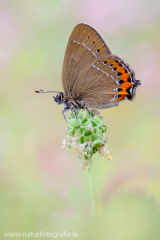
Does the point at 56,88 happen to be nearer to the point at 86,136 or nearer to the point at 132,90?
the point at 132,90

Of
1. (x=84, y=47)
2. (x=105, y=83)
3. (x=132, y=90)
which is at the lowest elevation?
(x=132, y=90)

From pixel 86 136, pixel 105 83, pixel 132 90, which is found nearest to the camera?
pixel 86 136

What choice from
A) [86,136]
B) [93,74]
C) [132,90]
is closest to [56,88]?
[93,74]

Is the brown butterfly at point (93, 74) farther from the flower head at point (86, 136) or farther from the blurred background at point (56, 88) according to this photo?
the blurred background at point (56, 88)

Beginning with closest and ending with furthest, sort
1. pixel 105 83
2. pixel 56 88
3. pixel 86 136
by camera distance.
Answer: pixel 86 136
pixel 105 83
pixel 56 88

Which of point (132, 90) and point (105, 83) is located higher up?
point (105, 83)

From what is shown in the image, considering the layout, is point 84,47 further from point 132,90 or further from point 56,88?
point 56,88

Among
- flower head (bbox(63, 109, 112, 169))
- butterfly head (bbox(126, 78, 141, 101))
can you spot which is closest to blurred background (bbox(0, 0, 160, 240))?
flower head (bbox(63, 109, 112, 169))

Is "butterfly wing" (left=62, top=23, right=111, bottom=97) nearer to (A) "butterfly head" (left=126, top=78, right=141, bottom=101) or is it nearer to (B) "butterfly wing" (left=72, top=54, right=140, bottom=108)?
(B) "butterfly wing" (left=72, top=54, right=140, bottom=108)

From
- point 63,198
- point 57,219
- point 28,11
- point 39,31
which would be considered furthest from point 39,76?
point 57,219

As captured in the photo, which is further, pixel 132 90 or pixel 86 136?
pixel 132 90
